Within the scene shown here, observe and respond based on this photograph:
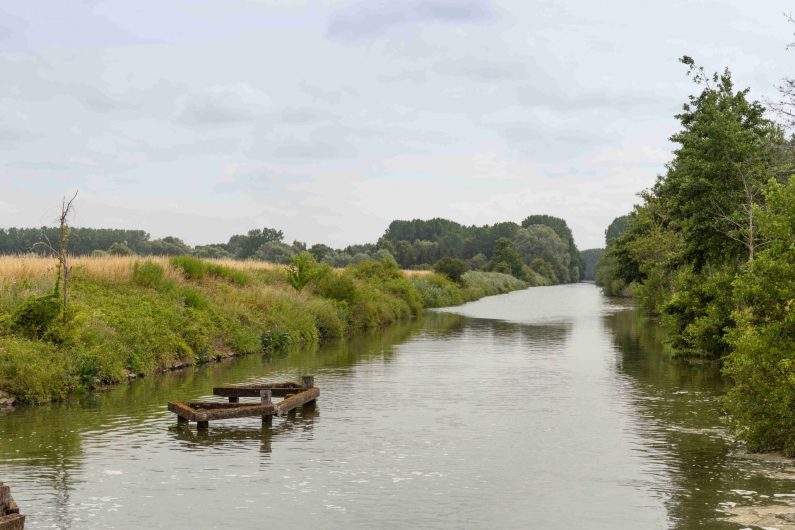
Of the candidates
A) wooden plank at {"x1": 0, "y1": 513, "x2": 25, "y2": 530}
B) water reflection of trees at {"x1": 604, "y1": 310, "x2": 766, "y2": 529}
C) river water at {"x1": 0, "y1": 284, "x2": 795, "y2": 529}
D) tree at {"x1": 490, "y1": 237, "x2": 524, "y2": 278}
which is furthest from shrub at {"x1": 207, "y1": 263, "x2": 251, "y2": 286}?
tree at {"x1": 490, "y1": 237, "x2": 524, "y2": 278}

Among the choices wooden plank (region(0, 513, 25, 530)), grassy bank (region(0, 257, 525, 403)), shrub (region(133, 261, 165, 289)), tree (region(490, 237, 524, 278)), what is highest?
Result: tree (region(490, 237, 524, 278))

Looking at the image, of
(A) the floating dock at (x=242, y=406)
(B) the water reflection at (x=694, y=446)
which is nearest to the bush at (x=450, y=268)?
(B) the water reflection at (x=694, y=446)

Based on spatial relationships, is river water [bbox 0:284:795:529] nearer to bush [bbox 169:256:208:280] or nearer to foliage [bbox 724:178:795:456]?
foliage [bbox 724:178:795:456]

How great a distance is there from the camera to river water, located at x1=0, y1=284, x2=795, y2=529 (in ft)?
44.2

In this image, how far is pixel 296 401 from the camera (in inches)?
872

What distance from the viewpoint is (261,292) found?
150 feet

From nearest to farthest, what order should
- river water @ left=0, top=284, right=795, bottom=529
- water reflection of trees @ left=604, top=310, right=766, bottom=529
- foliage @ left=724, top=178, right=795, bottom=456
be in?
1. river water @ left=0, top=284, right=795, bottom=529
2. water reflection of trees @ left=604, top=310, right=766, bottom=529
3. foliage @ left=724, top=178, right=795, bottom=456

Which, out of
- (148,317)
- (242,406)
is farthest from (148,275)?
(242,406)

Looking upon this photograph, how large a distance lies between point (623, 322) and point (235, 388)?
45094mm

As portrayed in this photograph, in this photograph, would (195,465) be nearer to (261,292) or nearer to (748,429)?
(748,429)

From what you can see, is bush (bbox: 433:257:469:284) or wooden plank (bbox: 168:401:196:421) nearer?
wooden plank (bbox: 168:401:196:421)

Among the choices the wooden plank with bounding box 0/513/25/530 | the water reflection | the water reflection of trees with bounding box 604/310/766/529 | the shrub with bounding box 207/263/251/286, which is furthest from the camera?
the shrub with bounding box 207/263/251/286

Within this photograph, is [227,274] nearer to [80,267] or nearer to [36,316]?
[80,267]

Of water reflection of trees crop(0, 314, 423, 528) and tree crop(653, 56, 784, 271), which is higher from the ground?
tree crop(653, 56, 784, 271)
